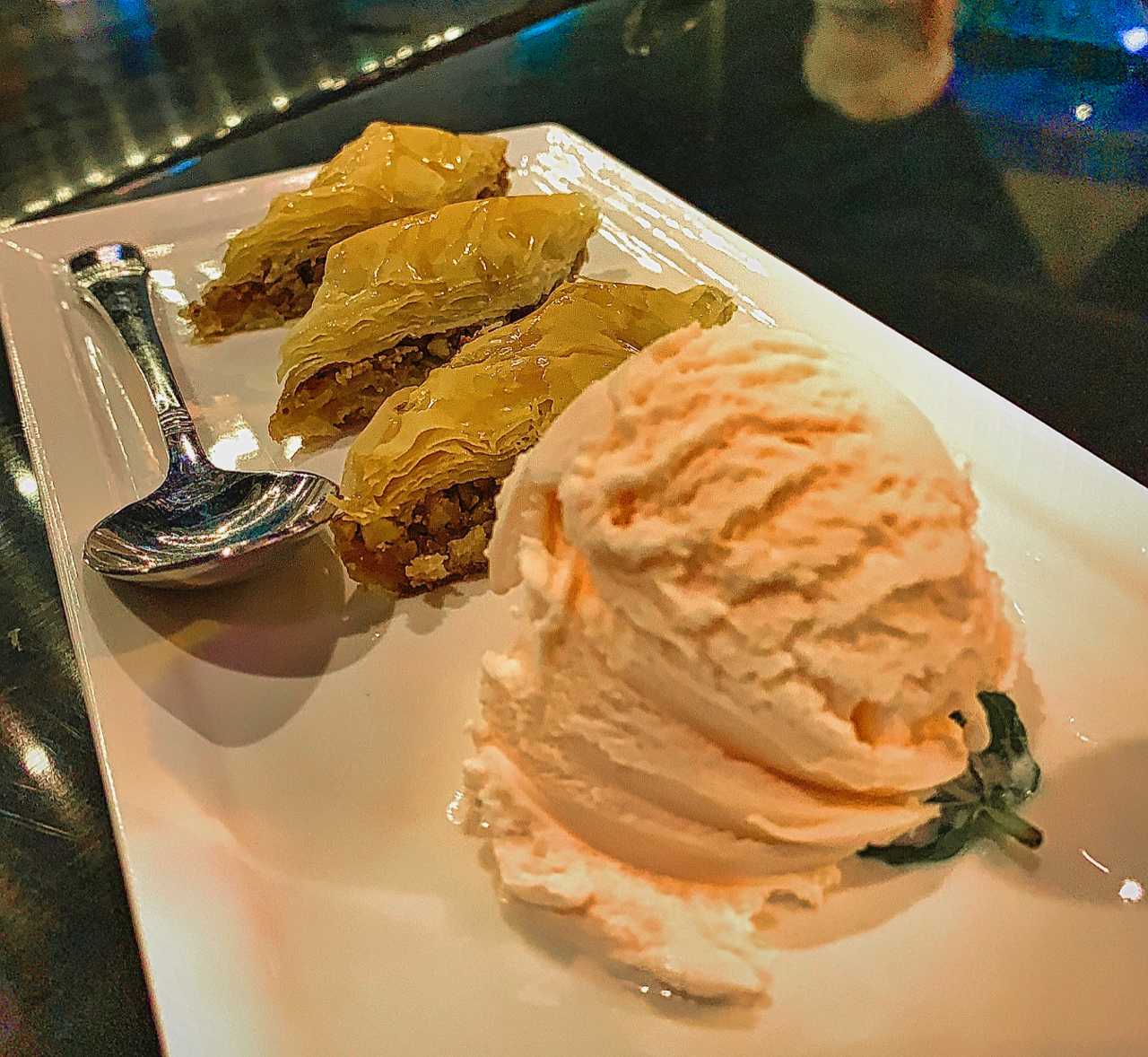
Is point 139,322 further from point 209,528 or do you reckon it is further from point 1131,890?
point 1131,890

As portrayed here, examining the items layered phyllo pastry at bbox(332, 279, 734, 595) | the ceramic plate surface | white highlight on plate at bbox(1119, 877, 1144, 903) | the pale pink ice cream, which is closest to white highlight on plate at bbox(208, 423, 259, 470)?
the ceramic plate surface

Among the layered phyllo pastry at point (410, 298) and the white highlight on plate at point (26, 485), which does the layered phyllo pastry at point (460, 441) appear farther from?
the white highlight on plate at point (26, 485)

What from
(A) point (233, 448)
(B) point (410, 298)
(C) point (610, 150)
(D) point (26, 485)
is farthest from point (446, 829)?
(C) point (610, 150)

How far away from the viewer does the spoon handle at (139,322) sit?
134cm

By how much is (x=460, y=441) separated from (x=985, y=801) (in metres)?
0.74

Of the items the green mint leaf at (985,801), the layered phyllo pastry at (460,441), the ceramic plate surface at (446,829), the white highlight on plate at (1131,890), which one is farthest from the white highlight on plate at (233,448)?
the white highlight on plate at (1131,890)

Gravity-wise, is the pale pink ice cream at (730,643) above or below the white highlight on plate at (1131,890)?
above

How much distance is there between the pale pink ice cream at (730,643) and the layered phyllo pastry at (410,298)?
759 millimetres

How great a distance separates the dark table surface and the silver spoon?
20 centimetres

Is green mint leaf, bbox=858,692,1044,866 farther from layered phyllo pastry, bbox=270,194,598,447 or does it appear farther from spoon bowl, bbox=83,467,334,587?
layered phyllo pastry, bbox=270,194,598,447

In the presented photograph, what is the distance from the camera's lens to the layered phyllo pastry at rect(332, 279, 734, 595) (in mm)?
1191

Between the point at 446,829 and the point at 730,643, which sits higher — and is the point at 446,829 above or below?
below

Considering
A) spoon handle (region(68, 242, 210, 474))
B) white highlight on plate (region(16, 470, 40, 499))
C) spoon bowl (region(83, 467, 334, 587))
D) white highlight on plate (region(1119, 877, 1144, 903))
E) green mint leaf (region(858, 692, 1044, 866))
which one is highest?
spoon handle (region(68, 242, 210, 474))

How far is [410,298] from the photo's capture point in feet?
4.98
